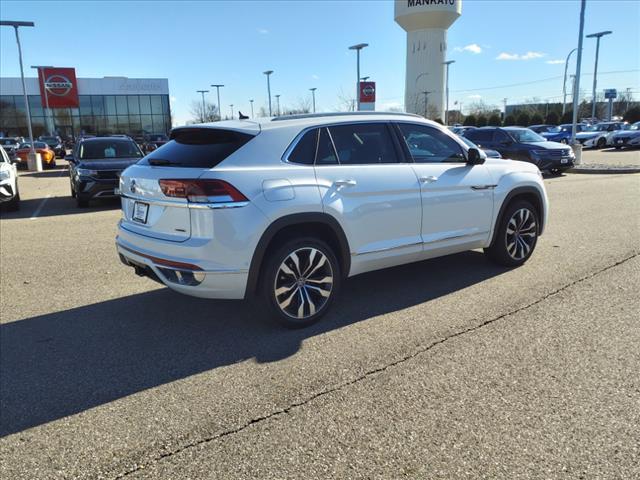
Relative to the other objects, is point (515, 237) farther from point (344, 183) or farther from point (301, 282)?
point (301, 282)

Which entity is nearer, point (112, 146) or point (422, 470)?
point (422, 470)

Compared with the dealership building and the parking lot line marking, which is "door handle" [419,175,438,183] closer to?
the parking lot line marking

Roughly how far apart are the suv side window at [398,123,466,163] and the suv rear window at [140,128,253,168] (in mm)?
1706

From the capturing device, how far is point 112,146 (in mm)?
12992

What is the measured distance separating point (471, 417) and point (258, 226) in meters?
1.96

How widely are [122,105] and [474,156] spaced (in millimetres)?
61249

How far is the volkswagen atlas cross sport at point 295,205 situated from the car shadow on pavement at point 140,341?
1.28 ft

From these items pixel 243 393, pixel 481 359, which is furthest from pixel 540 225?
pixel 243 393

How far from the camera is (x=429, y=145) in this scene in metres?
5.14

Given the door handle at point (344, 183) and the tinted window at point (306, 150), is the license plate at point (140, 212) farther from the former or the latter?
the door handle at point (344, 183)

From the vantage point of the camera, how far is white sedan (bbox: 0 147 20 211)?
1084 cm

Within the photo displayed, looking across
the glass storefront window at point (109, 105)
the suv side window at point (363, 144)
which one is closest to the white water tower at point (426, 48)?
the glass storefront window at point (109, 105)

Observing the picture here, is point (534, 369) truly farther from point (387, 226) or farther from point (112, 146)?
point (112, 146)

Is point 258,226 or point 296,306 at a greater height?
point 258,226
